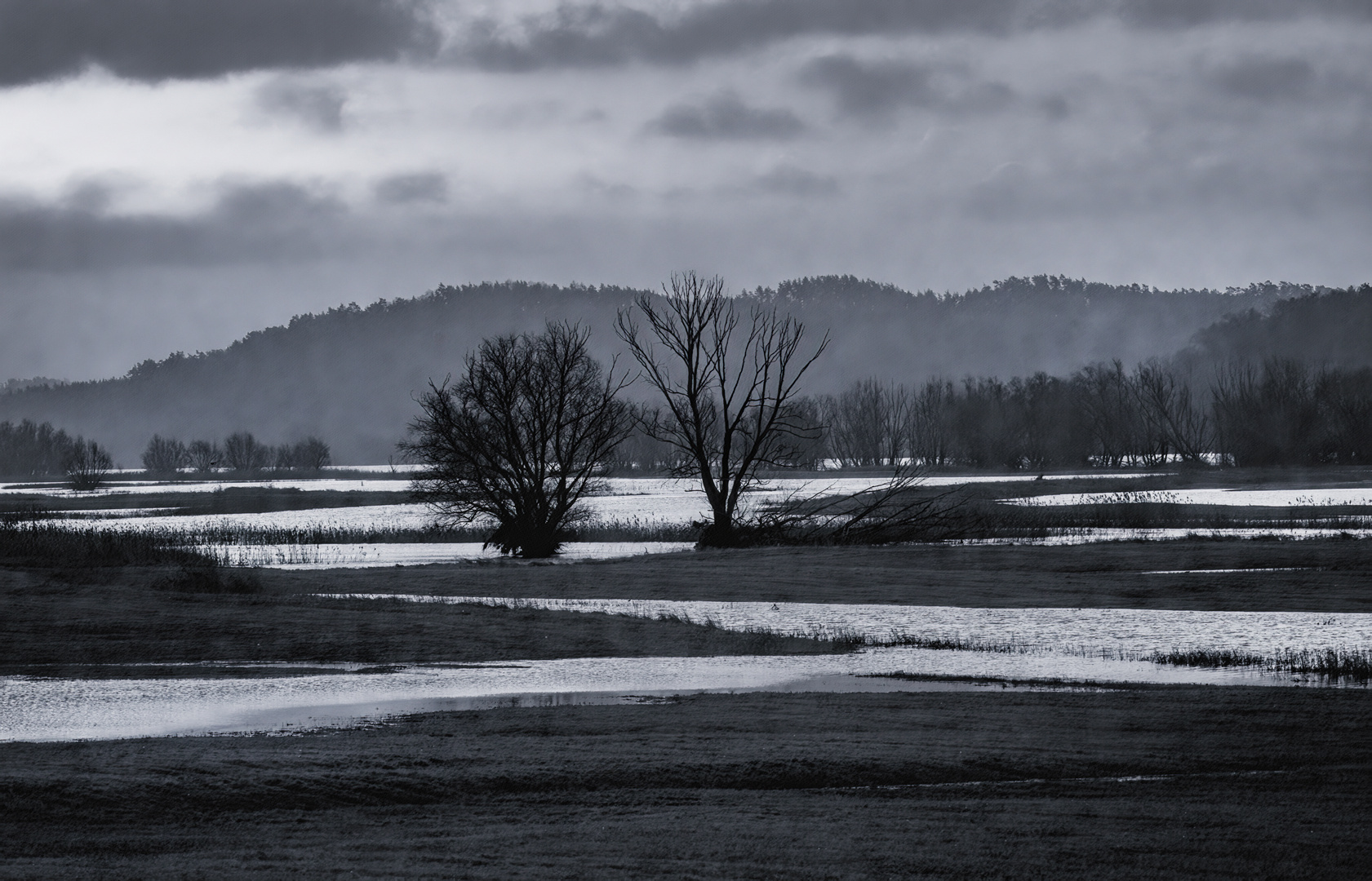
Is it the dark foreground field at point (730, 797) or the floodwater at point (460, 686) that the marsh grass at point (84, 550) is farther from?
the dark foreground field at point (730, 797)

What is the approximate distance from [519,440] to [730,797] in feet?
→ 135

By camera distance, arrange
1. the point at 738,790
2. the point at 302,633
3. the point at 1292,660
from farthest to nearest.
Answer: the point at 302,633, the point at 1292,660, the point at 738,790

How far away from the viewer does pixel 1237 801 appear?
10.5m

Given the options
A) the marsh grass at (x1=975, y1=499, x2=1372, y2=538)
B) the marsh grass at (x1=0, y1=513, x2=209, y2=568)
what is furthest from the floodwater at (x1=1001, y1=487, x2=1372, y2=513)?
the marsh grass at (x1=0, y1=513, x2=209, y2=568)

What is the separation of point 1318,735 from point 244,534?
52663mm

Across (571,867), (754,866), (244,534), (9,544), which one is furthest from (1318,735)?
(244,534)

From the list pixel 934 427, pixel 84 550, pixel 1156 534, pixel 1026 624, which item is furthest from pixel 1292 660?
pixel 934 427

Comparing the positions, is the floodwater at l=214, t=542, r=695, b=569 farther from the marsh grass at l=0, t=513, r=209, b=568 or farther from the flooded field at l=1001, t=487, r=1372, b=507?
the flooded field at l=1001, t=487, r=1372, b=507

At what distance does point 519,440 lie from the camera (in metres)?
51.4

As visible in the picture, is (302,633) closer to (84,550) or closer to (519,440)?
(84,550)

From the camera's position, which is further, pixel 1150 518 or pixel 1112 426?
pixel 1112 426

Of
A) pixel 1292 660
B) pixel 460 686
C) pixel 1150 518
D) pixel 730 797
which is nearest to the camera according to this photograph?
pixel 730 797

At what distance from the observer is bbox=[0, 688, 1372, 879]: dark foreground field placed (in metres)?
8.76

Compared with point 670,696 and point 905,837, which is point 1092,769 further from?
point 670,696
